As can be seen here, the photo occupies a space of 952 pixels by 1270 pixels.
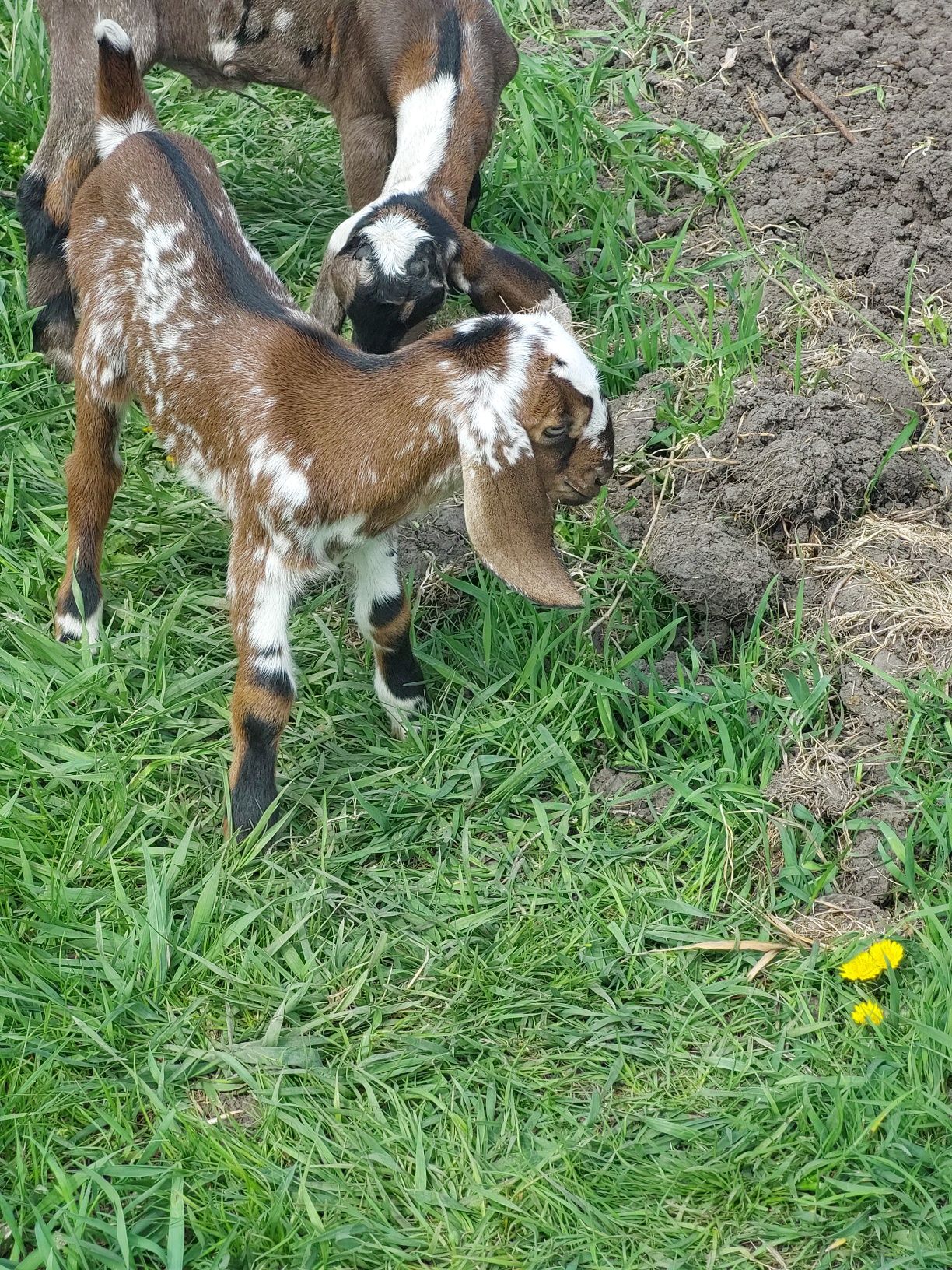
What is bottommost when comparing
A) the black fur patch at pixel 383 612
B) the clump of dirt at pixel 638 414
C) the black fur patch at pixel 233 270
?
the black fur patch at pixel 383 612

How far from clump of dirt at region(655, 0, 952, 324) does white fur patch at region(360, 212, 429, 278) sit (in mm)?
1621

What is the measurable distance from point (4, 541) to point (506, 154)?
241cm

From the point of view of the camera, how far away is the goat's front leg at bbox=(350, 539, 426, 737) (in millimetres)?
3834

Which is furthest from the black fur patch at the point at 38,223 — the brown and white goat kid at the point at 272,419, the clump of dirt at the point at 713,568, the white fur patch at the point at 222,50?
the clump of dirt at the point at 713,568

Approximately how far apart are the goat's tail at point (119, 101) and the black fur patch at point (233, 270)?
10.8 inches

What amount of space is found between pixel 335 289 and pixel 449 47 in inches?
44.6

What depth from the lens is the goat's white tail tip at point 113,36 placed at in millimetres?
3893

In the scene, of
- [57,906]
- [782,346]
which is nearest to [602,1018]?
[57,906]

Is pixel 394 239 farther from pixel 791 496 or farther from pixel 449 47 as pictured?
pixel 791 496

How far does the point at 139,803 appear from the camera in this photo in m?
3.63

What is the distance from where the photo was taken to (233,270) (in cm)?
383

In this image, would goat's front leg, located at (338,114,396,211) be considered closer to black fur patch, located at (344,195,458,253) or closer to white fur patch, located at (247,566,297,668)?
black fur patch, located at (344,195,458,253)

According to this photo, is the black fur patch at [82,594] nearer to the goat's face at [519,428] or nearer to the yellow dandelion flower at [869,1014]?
the goat's face at [519,428]

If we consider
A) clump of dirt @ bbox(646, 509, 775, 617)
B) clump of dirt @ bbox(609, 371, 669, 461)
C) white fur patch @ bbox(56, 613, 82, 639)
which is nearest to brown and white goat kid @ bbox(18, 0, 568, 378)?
clump of dirt @ bbox(609, 371, 669, 461)
